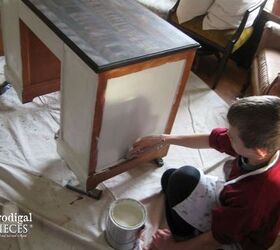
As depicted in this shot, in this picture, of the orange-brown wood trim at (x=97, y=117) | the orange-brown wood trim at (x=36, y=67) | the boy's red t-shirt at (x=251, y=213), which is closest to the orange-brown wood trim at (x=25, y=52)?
the orange-brown wood trim at (x=36, y=67)

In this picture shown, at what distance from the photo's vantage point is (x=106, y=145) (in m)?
1.23

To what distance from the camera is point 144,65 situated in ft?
3.54

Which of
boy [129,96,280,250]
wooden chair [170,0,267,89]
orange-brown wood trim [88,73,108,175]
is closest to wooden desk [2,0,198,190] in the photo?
orange-brown wood trim [88,73,108,175]

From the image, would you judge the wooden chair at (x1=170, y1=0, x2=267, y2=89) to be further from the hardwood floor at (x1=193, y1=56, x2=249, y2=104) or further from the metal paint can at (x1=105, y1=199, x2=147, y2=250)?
the metal paint can at (x1=105, y1=199, x2=147, y2=250)

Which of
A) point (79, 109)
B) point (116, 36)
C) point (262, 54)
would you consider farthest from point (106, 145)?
point (262, 54)

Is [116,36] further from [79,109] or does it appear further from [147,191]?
[147,191]

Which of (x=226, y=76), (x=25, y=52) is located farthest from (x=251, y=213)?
(x=226, y=76)

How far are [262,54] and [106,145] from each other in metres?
1.20

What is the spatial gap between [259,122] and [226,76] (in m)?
1.56

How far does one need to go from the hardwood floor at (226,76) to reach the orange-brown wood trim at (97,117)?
3.76ft

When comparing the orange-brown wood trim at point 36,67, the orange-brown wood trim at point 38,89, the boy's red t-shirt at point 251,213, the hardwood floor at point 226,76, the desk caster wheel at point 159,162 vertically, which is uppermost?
the boy's red t-shirt at point 251,213

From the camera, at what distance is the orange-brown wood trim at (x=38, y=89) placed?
167cm

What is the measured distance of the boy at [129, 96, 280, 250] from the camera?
34.3 inches

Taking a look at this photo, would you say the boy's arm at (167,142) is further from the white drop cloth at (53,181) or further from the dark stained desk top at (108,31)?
the dark stained desk top at (108,31)
